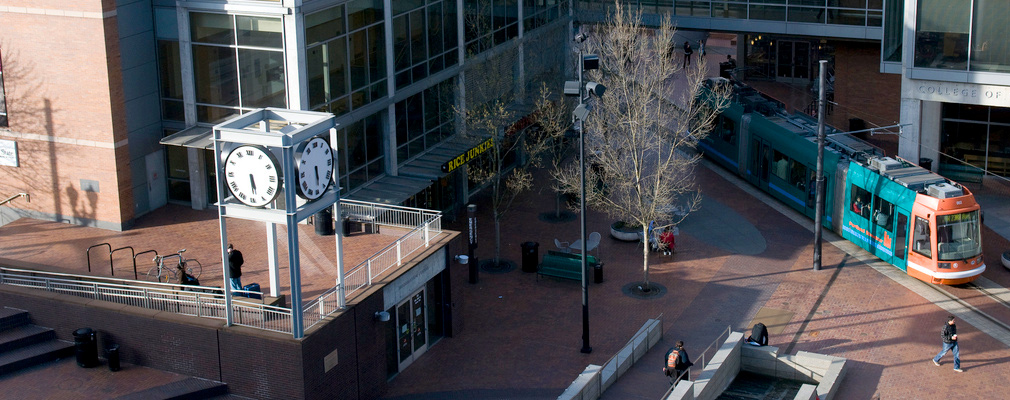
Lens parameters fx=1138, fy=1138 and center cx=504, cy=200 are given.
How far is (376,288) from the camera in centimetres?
2597

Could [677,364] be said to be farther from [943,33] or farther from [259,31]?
[943,33]

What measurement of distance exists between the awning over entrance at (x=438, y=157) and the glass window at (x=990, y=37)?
54.9 feet

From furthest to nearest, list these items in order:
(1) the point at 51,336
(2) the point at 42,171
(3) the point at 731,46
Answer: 1. (3) the point at 731,46
2. (2) the point at 42,171
3. (1) the point at 51,336

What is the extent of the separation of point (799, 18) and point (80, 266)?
31524mm

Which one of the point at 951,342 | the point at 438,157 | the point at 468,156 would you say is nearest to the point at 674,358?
the point at 951,342

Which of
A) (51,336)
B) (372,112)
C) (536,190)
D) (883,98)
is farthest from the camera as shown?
(883,98)

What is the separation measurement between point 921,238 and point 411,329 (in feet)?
48.3

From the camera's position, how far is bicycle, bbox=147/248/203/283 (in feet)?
89.2

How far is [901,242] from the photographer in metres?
33.0

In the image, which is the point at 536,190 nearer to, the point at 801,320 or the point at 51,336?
the point at 801,320

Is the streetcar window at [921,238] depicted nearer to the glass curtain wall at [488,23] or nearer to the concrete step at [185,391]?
the glass curtain wall at [488,23]

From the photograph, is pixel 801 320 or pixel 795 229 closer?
pixel 801 320

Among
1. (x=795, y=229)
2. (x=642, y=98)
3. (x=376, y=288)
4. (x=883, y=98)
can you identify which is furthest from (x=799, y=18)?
(x=376, y=288)

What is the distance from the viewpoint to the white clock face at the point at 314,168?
2273 centimetres
